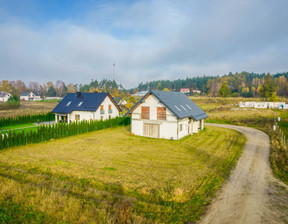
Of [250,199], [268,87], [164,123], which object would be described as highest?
[268,87]

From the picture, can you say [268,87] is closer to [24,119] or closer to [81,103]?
[81,103]

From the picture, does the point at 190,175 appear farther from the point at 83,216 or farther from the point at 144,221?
the point at 83,216

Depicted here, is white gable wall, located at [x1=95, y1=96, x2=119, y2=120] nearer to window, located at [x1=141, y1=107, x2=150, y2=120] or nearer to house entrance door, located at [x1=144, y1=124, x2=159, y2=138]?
window, located at [x1=141, y1=107, x2=150, y2=120]

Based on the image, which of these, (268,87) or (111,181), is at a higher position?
(268,87)

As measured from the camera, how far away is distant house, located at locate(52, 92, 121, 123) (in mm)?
33781

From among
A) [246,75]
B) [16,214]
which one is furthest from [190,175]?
[246,75]

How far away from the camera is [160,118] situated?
24.2 metres

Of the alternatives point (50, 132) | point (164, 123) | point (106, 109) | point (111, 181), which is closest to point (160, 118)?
point (164, 123)

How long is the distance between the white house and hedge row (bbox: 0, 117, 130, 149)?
7.22 m

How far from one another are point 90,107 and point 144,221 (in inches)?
1120

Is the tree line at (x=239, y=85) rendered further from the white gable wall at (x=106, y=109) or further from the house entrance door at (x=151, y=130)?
the house entrance door at (x=151, y=130)

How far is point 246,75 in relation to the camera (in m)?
187

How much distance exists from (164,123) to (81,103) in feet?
61.3

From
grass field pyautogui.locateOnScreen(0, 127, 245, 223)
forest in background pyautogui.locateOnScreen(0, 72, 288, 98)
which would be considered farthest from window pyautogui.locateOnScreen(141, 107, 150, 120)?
forest in background pyautogui.locateOnScreen(0, 72, 288, 98)
